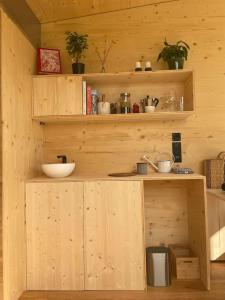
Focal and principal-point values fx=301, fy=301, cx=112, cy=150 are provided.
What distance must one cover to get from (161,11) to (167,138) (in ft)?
4.22

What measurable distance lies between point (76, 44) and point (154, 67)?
0.81 meters

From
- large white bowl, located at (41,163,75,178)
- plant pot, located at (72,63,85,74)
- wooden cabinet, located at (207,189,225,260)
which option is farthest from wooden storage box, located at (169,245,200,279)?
plant pot, located at (72,63,85,74)

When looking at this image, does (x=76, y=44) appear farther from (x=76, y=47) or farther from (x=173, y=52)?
(x=173, y=52)

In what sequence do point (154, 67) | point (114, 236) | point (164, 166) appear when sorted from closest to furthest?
1. point (114, 236)
2. point (164, 166)
3. point (154, 67)

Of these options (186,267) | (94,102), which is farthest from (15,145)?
(186,267)

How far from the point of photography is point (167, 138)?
3.02 meters

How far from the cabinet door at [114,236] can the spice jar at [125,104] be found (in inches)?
28.9

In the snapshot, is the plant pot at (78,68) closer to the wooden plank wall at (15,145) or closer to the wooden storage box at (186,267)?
the wooden plank wall at (15,145)

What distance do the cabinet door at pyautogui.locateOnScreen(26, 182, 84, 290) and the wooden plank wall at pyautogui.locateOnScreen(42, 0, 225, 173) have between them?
627 mm

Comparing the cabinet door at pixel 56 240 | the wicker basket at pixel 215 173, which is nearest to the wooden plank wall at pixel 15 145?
the cabinet door at pixel 56 240

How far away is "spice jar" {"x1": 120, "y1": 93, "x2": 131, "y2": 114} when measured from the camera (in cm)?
281

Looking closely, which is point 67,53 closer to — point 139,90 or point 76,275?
point 139,90

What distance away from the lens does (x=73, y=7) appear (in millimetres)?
2914

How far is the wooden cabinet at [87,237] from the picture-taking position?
242 cm
